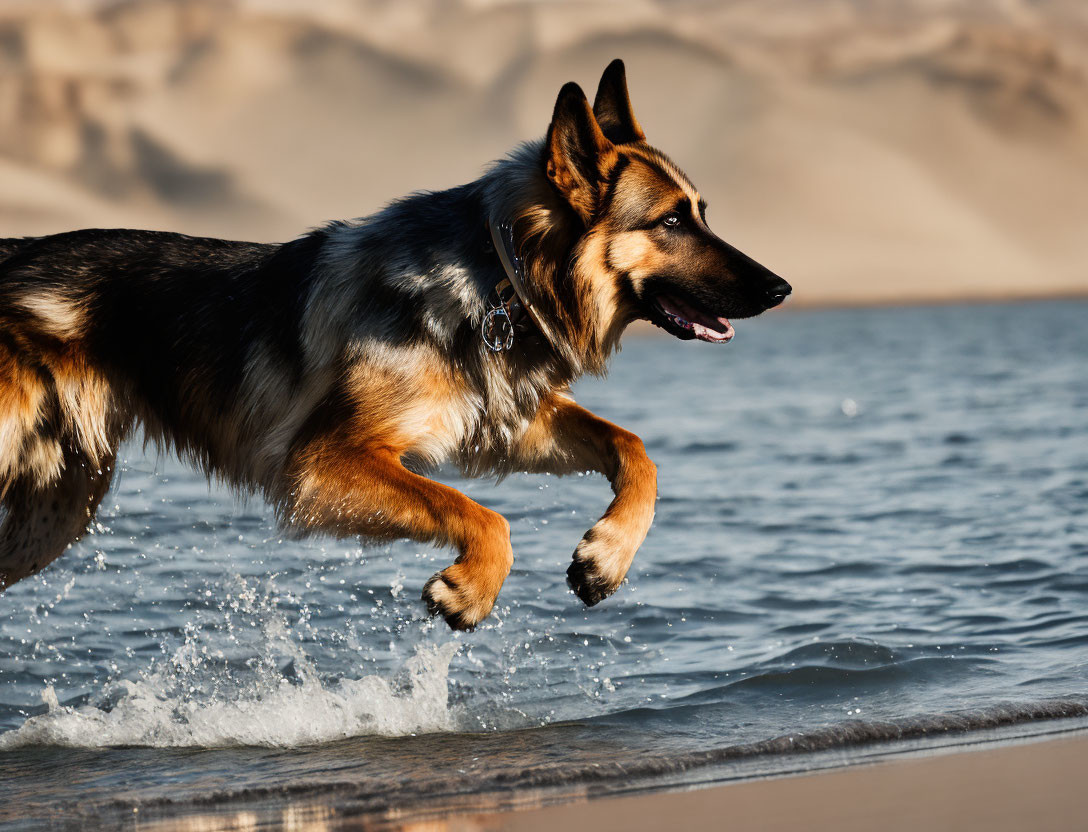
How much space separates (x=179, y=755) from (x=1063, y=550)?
5424mm

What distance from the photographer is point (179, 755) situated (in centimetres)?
505

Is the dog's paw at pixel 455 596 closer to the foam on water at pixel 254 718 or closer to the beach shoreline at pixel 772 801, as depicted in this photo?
the beach shoreline at pixel 772 801

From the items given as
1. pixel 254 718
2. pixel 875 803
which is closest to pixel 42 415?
pixel 254 718

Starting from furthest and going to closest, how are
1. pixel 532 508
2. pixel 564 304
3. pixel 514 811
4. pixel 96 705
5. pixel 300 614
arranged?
pixel 532 508 → pixel 300 614 → pixel 96 705 → pixel 564 304 → pixel 514 811

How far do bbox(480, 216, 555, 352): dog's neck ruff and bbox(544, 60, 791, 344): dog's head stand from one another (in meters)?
0.22

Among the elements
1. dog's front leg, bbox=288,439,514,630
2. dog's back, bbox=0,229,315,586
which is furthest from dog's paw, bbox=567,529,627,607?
dog's back, bbox=0,229,315,586

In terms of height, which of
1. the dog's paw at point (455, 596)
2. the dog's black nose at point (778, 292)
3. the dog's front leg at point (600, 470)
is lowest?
the dog's paw at point (455, 596)

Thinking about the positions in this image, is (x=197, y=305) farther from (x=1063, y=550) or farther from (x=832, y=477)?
(x=832, y=477)

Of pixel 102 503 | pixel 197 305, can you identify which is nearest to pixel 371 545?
pixel 197 305

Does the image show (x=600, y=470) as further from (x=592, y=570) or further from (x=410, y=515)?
(x=410, y=515)

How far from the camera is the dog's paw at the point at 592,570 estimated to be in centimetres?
463

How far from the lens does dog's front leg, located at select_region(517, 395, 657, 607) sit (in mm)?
4652

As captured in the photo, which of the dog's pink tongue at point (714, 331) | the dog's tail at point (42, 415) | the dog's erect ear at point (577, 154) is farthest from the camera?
the dog's tail at point (42, 415)

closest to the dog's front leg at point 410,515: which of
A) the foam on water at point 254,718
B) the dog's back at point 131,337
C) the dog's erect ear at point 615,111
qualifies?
the dog's back at point 131,337
